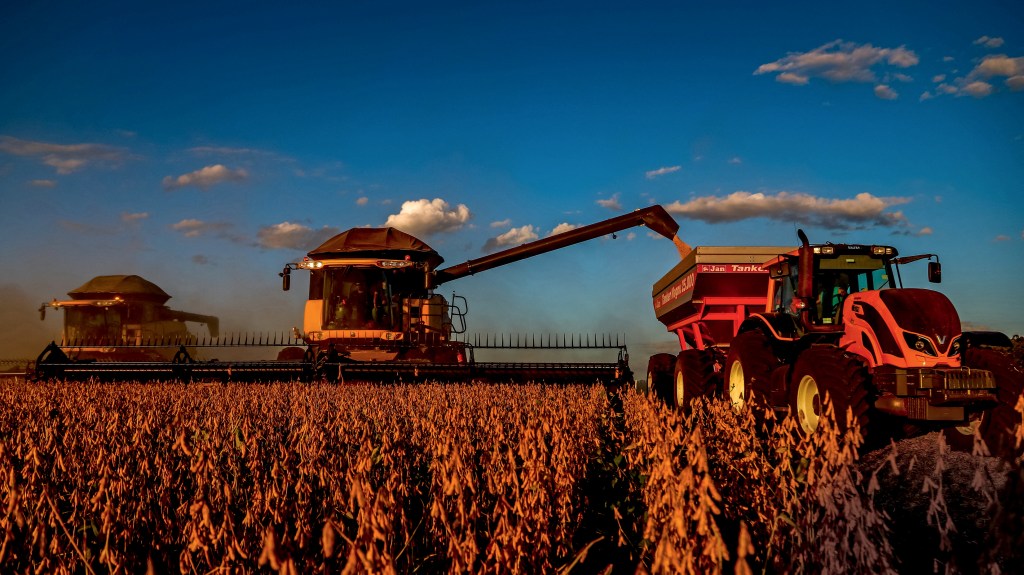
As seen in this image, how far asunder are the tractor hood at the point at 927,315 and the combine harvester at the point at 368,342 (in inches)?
239

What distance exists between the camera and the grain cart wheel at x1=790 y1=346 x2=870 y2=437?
5.75 m

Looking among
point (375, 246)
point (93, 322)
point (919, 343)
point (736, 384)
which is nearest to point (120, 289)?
point (93, 322)

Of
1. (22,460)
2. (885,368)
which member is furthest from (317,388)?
(885,368)

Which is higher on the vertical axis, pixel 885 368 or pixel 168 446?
pixel 885 368

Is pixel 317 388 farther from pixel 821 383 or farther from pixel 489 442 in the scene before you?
pixel 821 383

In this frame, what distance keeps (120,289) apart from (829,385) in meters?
25.4

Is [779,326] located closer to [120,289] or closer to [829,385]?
[829,385]

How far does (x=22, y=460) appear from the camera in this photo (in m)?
4.67

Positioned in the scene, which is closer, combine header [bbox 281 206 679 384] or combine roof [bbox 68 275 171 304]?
combine header [bbox 281 206 679 384]

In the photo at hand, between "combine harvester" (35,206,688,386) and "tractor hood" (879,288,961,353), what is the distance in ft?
20.0

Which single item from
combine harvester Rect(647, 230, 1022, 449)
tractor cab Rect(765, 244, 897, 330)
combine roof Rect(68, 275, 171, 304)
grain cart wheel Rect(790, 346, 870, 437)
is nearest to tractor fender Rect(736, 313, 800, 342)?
combine harvester Rect(647, 230, 1022, 449)

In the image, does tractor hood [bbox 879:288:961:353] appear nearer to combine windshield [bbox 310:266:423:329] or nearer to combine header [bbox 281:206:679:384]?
combine header [bbox 281:206:679:384]

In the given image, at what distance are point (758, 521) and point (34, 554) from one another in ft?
10.7

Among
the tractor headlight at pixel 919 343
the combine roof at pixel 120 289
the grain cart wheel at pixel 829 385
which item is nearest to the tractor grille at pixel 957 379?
the tractor headlight at pixel 919 343
